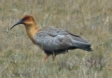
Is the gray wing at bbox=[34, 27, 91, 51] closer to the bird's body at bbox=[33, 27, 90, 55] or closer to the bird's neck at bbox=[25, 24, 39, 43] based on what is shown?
the bird's body at bbox=[33, 27, 90, 55]

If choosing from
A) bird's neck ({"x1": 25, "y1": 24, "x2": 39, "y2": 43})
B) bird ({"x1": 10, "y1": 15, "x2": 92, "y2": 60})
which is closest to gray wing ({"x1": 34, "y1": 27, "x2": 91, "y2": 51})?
bird ({"x1": 10, "y1": 15, "x2": 92, "y2": 60})

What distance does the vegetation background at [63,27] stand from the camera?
8750 mm

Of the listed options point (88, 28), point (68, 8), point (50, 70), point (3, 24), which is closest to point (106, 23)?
point (88, 28)

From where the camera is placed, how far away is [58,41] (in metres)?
10.1

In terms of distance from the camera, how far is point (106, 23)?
509 inches

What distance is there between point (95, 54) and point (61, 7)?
490 cm

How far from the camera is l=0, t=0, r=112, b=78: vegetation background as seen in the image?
875 centimetres

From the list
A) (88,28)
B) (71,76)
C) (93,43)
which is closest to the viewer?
(71,76)

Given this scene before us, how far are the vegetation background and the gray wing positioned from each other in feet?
0.64

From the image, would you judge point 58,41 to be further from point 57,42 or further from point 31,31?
point 31,31

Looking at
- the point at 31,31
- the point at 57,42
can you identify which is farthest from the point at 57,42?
the point at 31,31

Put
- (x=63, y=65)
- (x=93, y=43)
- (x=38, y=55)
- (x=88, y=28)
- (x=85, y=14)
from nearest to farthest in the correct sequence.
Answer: (x=63, y=65), (x=38, y=55), (x=93, y=43), (x=88, y=28), (x=85, y=14)

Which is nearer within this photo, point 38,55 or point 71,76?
point 71,76

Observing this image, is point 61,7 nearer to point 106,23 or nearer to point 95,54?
point 106,23
